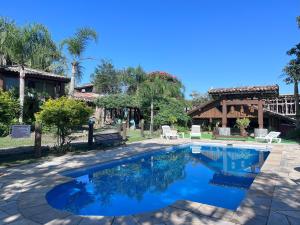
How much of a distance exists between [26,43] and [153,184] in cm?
1483

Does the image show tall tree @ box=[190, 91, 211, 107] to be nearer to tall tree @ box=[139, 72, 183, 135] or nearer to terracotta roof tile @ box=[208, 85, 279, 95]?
tall tree @ box=[139, 72, 183, 135]

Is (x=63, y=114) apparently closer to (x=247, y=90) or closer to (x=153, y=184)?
(x=153, y=184)

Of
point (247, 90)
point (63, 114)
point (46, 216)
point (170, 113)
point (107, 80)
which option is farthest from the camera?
point (107, 80)

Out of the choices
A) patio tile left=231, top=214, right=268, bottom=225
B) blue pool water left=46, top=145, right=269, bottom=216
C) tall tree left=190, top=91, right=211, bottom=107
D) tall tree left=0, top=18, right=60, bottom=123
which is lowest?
blue pool water left=46, top=145, right=269, bottom=216

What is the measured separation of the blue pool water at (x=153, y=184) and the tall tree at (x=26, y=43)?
11.0m

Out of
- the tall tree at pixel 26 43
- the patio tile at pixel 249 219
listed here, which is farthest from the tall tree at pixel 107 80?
the patio tile at pixel 249 219

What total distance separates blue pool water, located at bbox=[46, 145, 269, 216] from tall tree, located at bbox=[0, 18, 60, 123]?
1102 cm

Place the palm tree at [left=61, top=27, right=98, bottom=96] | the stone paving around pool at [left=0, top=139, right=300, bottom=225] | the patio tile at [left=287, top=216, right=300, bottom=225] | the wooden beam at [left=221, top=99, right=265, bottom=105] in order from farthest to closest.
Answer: the wooden beam at [left=221, top=99, right=265, bottom=105] < the palm tree at [left=61, top=27, right=98, bottom=96] < the stone paving around pool at [left=0, top=139, right=300, bottom=225] < the patio tile at [left=287, top=216, right=300, bottom=225]

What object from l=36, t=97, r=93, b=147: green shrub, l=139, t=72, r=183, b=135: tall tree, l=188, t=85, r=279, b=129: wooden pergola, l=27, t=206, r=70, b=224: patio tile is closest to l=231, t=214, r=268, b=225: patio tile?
l=27, t=206, r=70, b=224: patio tile

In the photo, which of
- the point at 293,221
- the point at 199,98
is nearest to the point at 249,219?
the point at 293,221

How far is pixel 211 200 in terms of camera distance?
7.36m

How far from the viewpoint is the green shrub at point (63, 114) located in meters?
11.7

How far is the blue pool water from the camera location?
22.2 feet

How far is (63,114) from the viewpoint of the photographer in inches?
468
